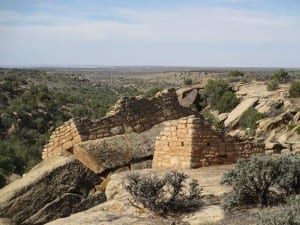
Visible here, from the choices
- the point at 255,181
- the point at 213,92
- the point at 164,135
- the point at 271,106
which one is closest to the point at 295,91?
the point at 271,106

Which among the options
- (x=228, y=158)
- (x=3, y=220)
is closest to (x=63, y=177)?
(x=3, y=220)

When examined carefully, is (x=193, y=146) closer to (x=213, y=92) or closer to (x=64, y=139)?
(x=64, y=139)

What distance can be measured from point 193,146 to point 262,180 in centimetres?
300

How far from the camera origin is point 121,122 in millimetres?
12320

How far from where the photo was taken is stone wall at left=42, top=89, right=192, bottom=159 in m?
11.6

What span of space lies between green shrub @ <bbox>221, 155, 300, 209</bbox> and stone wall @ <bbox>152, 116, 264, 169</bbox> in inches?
106

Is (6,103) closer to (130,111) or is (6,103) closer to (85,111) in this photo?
(85,111)

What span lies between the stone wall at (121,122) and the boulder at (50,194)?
1.16 metres

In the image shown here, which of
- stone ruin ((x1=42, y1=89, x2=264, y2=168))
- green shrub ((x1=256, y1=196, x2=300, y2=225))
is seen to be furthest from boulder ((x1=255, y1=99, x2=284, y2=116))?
green shrub ((x1=256, y1=196, x2=300, y2=225))

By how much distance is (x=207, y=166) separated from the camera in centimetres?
1054

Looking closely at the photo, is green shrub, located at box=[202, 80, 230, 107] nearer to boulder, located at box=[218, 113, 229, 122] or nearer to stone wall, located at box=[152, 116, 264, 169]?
boulder, located at box=[218, 113, 229, 122]

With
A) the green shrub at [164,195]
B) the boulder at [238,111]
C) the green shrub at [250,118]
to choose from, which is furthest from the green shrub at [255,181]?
the boulder at [238,111]

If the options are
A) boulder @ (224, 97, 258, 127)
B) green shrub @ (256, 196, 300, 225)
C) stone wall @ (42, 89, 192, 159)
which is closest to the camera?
green shrub @ (256, 196, 300, 225)

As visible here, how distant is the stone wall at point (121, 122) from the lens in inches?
458
